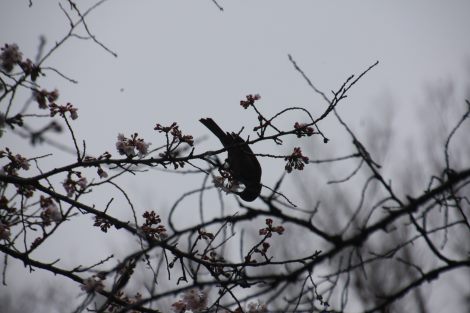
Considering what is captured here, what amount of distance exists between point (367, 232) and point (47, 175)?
6.79 ft

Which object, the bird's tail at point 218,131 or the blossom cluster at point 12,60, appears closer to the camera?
the blossom cluster at point 12,60

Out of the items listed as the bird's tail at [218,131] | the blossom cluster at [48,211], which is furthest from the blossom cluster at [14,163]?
the bird's tail at [218,131]

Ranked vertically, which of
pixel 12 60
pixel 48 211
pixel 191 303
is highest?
pixel 12 60

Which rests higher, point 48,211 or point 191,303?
point 48,211

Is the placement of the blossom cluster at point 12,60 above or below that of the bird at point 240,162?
above

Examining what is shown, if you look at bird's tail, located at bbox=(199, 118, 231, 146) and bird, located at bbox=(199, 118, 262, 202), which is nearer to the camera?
bird, located at bbox=(199, 118, 262, 202)

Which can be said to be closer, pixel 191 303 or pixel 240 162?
pixel 240 162

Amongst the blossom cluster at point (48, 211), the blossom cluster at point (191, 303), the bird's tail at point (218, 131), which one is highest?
the bird's tail at point (218, 131)

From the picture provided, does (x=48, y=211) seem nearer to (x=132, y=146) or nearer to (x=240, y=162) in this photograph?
(x=132, y=146)

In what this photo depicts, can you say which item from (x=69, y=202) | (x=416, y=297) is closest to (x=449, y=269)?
(x=69, y=202)

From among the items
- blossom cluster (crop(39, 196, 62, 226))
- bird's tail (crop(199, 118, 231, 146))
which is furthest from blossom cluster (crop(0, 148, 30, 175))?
bird's tail (crop(199, 118, 231, 146))

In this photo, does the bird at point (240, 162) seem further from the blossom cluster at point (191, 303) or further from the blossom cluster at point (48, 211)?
the blossom cluster at point (48, 211)

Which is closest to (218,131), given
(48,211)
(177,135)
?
(177,135)

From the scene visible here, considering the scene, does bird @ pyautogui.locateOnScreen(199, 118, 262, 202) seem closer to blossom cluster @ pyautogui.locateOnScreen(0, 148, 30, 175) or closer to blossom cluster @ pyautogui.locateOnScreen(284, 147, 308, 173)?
blossom cluster @ pyautogui.locateOnScreen(284, 147, 308, 173)
